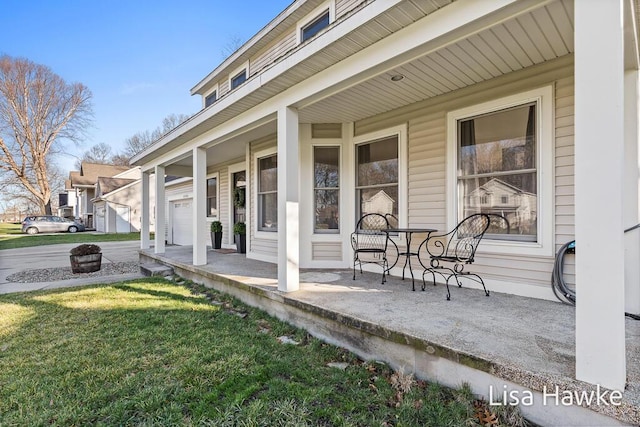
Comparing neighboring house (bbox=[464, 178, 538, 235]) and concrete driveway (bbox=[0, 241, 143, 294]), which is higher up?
neighboring house (bbox=[464, 178, 538, 235])

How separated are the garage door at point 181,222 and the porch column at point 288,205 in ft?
25.6

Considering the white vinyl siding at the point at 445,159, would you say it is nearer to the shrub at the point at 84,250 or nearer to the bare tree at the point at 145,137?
the shrub at the point at 84,250

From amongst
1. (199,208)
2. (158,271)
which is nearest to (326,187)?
(199,208)

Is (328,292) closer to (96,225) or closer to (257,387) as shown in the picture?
(257,387)

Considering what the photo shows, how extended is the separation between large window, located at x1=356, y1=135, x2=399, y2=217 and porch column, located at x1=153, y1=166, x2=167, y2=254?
16.4ft

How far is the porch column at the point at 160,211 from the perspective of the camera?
7527 millimetres

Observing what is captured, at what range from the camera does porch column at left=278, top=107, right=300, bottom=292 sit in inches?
142

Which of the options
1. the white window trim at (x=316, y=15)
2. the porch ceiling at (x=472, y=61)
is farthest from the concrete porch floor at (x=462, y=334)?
the white window trim at (x=316, y=15)

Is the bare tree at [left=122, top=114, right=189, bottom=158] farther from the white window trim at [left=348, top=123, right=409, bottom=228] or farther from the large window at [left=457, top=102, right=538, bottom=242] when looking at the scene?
the large window at [left=457, top=102, right=538, bottom=242]

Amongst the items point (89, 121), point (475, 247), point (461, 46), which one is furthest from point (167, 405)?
point (89, 121)

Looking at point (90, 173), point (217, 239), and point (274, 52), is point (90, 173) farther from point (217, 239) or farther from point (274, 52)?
point (274, 52)

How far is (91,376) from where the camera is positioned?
242 cm

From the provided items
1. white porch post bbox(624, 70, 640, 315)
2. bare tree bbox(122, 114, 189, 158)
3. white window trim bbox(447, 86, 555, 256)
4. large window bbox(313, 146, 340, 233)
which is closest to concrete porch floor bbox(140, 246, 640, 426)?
white porch post bbox(624, 70, 640, 315)

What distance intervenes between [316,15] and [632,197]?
5.96 metres
